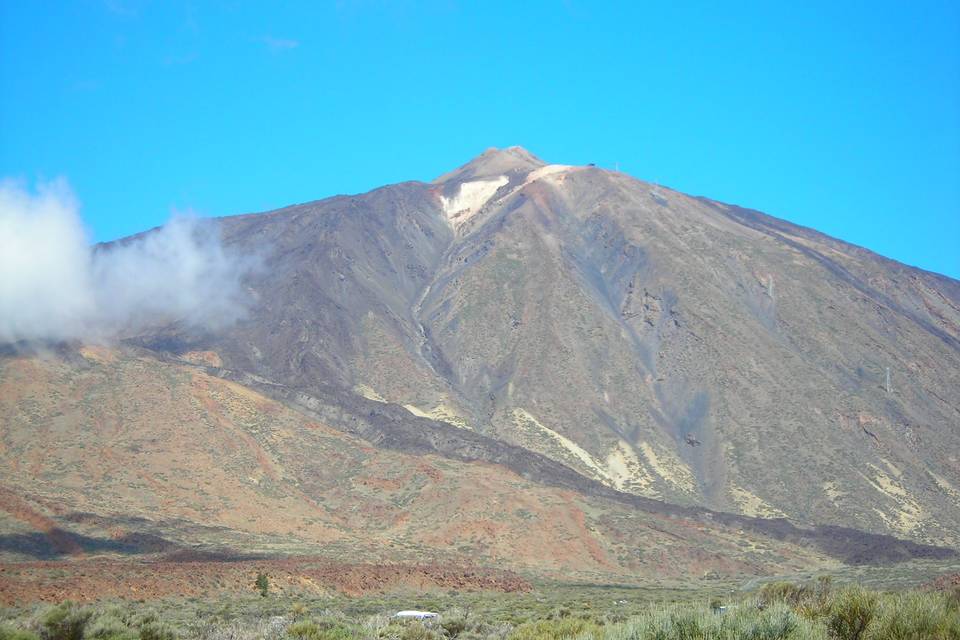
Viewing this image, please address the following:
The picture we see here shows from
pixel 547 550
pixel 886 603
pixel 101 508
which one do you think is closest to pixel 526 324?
pixel 547 550

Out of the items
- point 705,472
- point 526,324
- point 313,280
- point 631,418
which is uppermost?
point 313,280

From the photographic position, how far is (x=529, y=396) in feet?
383

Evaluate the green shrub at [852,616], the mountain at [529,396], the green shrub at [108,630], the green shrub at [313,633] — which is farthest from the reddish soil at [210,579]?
the green shrub at [852,616]

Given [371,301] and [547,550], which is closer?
[547,550]

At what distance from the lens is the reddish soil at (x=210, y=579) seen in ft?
121

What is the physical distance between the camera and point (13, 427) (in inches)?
2894

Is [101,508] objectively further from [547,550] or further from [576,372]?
[576,372]

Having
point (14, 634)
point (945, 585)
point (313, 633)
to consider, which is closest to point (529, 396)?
point (945, 585)

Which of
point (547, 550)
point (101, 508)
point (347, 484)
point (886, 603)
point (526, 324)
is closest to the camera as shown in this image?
point (886, 603)

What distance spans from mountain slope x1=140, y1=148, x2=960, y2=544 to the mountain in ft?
1.36

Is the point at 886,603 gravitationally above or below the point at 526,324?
below

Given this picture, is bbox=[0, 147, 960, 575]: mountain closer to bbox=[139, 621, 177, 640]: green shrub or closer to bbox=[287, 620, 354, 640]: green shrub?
bbox=[139, 621, 177, 640]: green shrub

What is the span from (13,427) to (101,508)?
15051 millimetres

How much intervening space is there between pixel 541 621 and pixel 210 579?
22.0m
